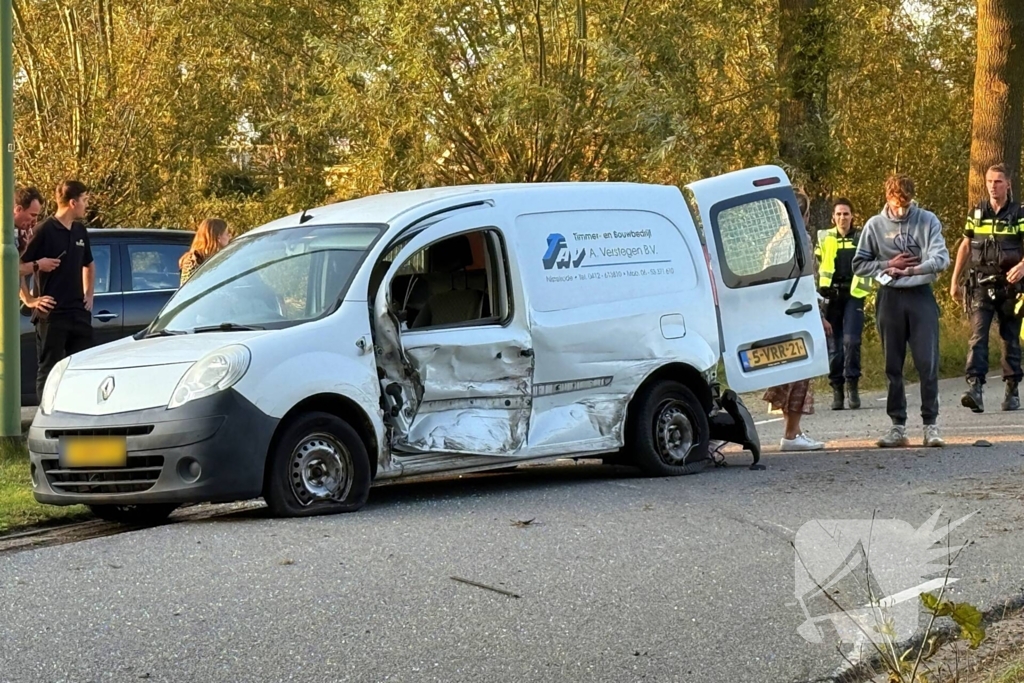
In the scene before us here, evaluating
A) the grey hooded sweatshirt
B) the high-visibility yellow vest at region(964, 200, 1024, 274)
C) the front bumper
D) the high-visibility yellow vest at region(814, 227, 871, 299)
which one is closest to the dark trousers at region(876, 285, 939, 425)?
the grey hooded sweatshirt

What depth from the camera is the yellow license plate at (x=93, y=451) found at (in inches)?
320

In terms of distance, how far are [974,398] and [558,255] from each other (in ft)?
19.3

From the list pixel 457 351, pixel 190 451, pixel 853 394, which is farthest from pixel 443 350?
pixel 853 394

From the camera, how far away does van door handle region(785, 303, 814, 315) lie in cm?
1089

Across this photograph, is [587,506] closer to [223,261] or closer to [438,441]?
[438,441]

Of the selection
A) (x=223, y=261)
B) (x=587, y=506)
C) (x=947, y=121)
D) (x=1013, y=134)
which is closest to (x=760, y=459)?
(x=587, y=506)

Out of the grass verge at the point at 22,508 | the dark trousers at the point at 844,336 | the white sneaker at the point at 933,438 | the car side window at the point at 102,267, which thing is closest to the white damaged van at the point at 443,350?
the grass verge at the point at 22,508

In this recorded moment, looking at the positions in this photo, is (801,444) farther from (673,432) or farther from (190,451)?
(190,451)

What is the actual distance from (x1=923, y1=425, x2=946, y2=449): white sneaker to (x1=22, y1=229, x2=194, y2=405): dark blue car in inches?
238

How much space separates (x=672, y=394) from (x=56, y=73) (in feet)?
48.5

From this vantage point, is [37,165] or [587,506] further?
[37,165]

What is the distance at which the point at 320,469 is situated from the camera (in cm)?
843

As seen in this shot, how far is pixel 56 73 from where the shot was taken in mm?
22484

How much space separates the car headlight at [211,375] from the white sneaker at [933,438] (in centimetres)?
545
